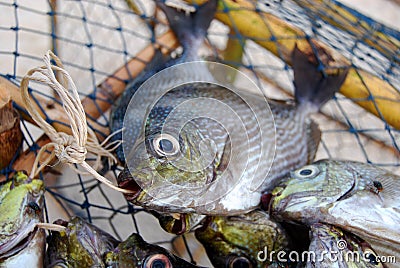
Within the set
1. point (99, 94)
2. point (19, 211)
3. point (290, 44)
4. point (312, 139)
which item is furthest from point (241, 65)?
point (19, 211)

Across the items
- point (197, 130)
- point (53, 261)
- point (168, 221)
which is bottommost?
point (53, 261)

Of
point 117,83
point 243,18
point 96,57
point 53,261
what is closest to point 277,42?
point 243,18

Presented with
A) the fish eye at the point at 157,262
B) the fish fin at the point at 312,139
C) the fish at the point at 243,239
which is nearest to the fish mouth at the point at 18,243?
the fish eye at the point at 157,262

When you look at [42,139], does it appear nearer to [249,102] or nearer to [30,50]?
[249,102]

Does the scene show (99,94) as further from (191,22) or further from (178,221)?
(178,221)

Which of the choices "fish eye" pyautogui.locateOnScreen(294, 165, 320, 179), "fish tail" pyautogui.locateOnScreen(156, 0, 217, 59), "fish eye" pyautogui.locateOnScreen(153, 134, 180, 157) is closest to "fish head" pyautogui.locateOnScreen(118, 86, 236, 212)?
"fish eye" pyautogui.locateOnScreen(153, 134, 180, 157)
